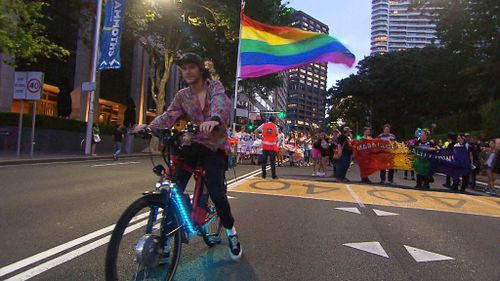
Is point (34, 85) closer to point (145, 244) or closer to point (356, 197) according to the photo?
point (356, 197)

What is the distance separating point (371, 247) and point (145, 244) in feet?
10.5

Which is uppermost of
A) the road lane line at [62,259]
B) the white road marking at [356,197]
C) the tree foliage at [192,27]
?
the tree foliage at [192,27]

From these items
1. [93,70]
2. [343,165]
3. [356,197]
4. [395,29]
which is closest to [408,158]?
[343,165]

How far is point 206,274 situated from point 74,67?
96.4 ft

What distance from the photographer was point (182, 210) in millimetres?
3855

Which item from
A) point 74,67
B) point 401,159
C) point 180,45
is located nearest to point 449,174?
point 401,159

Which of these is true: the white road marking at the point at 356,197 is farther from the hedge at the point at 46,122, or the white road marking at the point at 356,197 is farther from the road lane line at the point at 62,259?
the hedge at the point at 46,122

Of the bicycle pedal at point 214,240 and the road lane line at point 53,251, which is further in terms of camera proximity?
the bicycle pedal at point 214,240

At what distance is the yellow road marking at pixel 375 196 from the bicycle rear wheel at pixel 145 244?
6552 mm

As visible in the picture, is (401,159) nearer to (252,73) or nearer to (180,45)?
(252,73)

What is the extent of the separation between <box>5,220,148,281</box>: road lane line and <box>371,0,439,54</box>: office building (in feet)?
217

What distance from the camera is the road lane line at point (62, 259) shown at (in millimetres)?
3804

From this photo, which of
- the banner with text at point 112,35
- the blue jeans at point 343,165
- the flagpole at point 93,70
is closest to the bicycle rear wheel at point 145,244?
the blue jeans at point 343,165

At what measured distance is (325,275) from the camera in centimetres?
459
